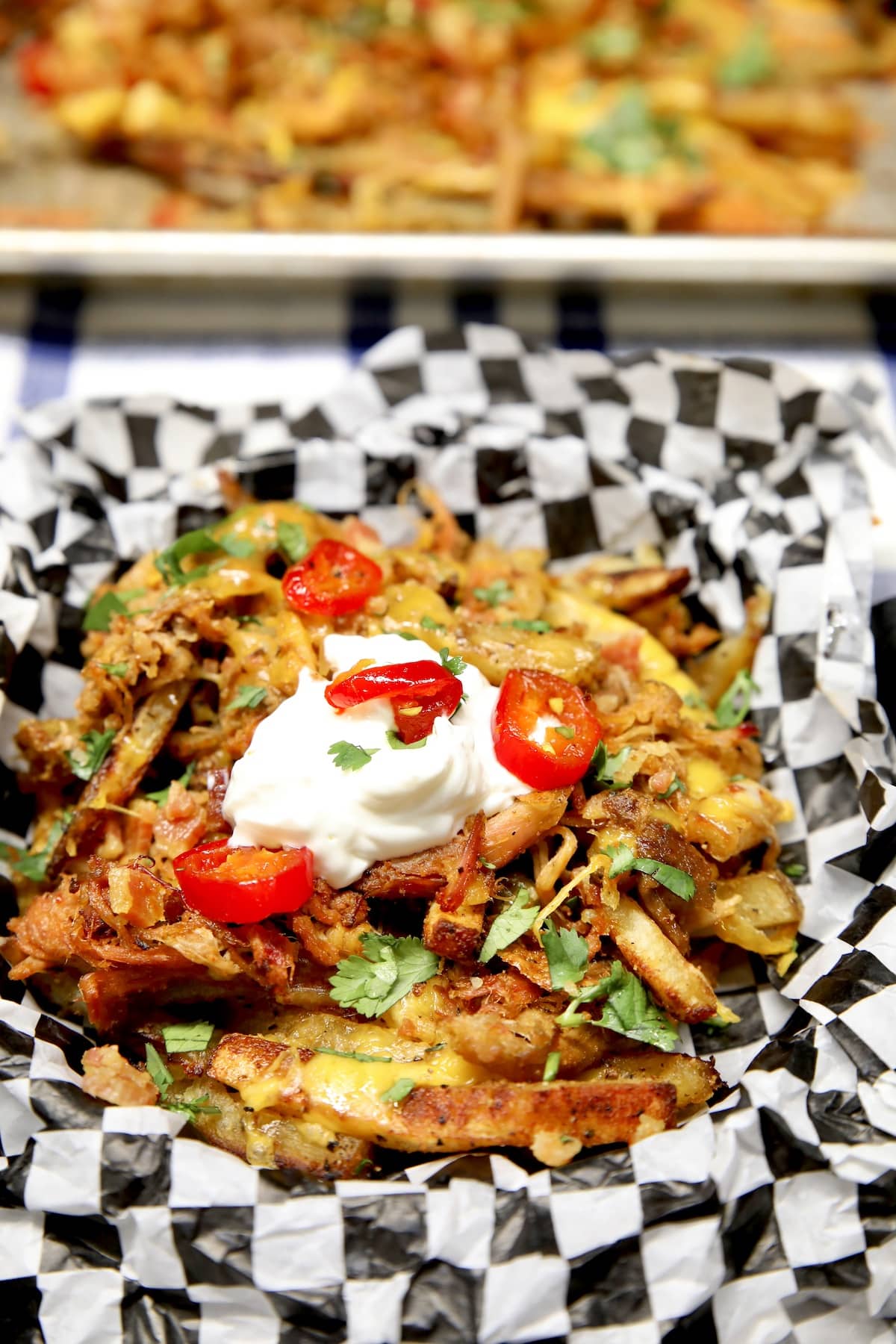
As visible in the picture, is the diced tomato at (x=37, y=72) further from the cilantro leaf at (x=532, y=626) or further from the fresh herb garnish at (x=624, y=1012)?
the fresh herb garnish at (x=624, y=1012)

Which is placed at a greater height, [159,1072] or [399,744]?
[399,744]

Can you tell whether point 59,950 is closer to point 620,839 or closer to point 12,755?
point 12,755

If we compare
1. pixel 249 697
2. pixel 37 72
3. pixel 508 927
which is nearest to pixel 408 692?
pixel 249 697

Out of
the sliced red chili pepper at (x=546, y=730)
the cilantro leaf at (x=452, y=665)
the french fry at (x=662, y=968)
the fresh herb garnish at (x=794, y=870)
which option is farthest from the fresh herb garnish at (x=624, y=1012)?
the cilantro leaf at (x=452, y=665)

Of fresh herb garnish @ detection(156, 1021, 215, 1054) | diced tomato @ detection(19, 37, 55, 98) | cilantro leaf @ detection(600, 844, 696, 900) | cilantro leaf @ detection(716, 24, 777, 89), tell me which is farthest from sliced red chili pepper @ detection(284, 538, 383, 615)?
cilantro leaf @ detection(716, 24, 777, 89)

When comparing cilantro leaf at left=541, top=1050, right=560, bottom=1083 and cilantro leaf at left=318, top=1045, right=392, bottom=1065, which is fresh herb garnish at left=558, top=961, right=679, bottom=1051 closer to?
cilantro leaf at left=541, top=1050, right=560, bottom=1083

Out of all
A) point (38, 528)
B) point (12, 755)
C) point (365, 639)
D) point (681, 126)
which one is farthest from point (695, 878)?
point (681, 126)

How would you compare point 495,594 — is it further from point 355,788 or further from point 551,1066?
point 551,1066

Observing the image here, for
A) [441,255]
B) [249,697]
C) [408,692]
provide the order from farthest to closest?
1. [441,255]
2. [249,697]
3. [408,692]
